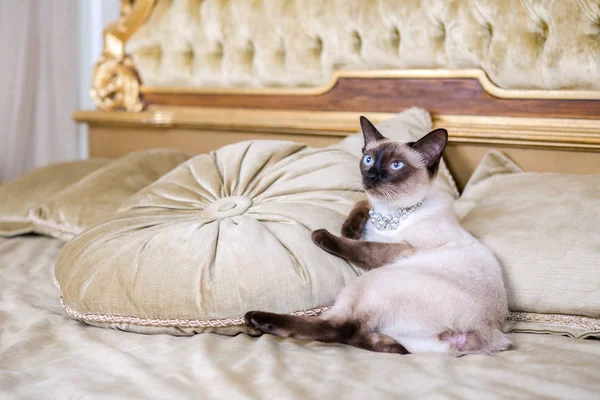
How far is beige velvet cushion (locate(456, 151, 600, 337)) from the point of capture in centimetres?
146

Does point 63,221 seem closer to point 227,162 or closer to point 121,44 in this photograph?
point 227,162

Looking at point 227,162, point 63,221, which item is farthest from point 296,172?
point 63,221

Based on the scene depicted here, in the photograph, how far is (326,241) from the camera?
1.46m

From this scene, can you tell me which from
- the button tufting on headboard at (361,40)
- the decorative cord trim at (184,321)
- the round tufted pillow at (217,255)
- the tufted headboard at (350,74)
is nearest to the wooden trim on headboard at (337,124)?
the tufted headboard at (350,74)

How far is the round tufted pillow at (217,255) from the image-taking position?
140cm

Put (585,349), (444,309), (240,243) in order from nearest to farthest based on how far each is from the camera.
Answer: (444,309), (585,349), (240,243)

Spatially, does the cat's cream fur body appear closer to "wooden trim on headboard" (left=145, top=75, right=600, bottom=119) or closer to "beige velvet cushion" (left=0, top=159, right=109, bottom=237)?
"wooden trim on headboard" (left=145, top=75, right=600, bottom=119)

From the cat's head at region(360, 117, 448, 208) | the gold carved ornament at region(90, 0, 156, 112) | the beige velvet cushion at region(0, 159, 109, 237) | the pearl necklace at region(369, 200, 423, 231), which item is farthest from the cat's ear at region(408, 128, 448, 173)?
the gold carved ornament at region(90, 0, 156, 112)

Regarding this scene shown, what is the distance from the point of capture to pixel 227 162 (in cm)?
193

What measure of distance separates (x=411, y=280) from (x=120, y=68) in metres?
2.33

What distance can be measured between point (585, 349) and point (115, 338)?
106cm

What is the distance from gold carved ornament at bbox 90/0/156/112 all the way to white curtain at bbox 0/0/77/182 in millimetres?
251

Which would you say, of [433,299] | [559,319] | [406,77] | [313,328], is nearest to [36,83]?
[406,77]

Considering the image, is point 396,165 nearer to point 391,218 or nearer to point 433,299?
point 391,218
